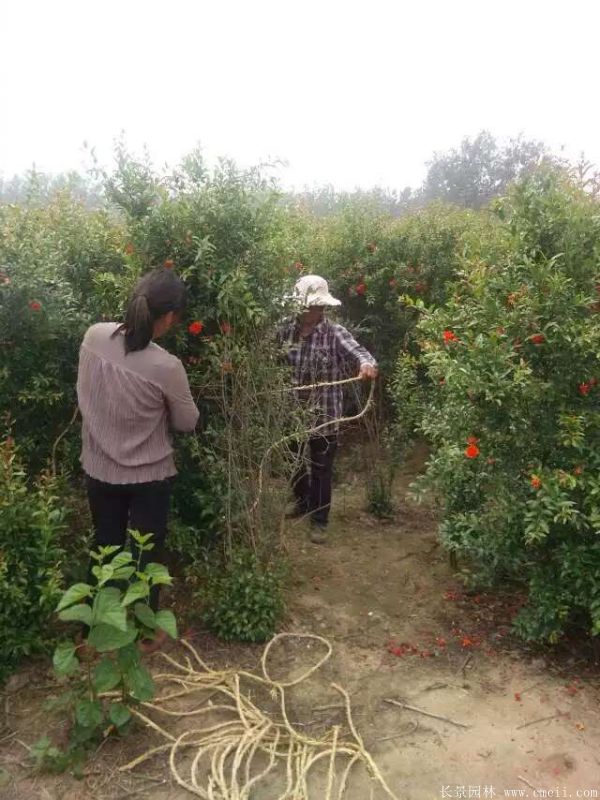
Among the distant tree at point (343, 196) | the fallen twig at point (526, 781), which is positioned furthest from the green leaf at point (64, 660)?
the distant tree at point (343, 196)

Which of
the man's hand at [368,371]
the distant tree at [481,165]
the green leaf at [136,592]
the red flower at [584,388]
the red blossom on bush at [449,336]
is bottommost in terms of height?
the green leaf at [136,592]

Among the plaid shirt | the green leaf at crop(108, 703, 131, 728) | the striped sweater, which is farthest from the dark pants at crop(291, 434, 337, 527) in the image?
the green leaf at crop(108, 703, 131, 728)

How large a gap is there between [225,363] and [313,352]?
4.74 feet

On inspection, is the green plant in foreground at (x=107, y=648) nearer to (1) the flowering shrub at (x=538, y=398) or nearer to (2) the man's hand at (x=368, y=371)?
(1) the flowering shrub at (x=538, y=398)

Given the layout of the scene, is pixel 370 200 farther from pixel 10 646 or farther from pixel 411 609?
pixel 10 646

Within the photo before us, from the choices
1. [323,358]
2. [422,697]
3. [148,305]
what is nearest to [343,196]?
[323,358]

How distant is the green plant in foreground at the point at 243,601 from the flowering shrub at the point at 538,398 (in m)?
1.11

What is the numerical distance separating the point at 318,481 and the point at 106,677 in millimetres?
2639

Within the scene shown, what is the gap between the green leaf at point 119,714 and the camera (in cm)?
240

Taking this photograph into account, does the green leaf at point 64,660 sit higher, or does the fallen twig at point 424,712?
the green leaf at point 64,660

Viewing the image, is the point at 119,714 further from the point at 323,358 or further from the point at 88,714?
the point at 323,358

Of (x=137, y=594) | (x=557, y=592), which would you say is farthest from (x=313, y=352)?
(x=137, y=594)

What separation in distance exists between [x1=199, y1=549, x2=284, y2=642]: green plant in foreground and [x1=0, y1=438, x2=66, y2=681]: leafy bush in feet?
2.76

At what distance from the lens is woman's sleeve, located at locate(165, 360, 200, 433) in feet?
9.29
